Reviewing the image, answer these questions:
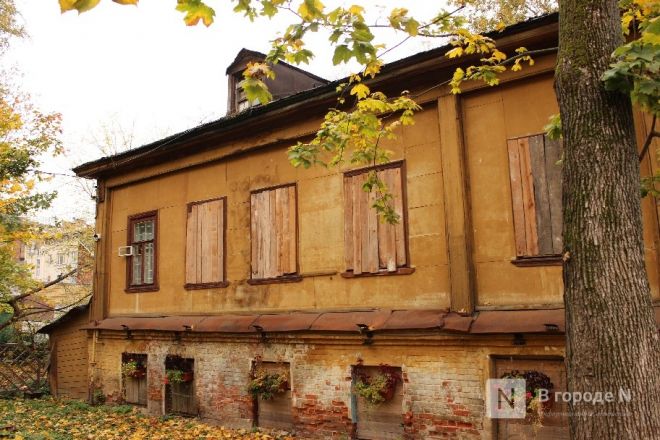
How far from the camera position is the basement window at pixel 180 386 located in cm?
1081

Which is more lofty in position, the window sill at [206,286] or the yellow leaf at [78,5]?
the yellow leaf at [78,5]

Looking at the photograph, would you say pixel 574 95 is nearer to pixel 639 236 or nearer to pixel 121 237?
pixel 639 236

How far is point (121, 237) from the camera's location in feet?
43.7

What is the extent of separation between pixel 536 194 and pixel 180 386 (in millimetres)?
7900

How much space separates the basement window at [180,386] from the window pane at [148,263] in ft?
6.63

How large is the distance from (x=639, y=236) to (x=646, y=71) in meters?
1.12

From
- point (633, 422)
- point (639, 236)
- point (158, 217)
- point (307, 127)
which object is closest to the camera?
point (633, 422)

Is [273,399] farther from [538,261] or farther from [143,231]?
[143,231]

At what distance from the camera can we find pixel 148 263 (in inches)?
496

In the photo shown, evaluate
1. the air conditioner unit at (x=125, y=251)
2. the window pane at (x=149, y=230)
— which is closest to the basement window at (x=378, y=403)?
the window pane at (x=149, y=230)

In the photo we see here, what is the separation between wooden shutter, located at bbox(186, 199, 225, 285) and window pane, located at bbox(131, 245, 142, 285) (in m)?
1.91

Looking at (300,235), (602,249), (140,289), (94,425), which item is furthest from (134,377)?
(602,249)

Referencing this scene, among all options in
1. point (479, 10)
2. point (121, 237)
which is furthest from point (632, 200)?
point (479, 10)

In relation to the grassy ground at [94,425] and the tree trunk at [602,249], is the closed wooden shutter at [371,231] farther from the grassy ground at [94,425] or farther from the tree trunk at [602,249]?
the tree trunk at [602,249]
